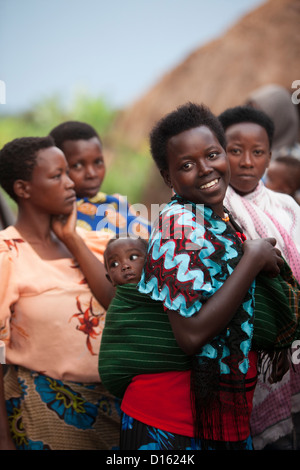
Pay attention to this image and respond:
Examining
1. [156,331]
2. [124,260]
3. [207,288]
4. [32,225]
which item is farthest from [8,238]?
[207,288]

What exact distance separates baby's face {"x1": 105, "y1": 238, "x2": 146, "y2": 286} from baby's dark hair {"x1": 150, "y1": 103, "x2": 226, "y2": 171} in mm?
441

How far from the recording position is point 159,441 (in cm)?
177

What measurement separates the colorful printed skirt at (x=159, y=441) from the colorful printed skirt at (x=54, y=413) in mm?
529

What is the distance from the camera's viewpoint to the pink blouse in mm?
2260

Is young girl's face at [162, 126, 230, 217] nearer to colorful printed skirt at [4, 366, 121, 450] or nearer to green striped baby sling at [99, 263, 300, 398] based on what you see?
green striped baby sling at [99, 263, 300, 398]

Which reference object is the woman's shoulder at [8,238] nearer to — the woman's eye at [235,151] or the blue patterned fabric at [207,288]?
the blue patterned fabric at [207,288]

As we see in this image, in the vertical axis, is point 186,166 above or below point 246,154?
below

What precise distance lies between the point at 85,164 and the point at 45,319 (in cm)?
113

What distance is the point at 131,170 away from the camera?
34.7 feet

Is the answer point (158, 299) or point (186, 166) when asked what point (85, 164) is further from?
point (158, 299)

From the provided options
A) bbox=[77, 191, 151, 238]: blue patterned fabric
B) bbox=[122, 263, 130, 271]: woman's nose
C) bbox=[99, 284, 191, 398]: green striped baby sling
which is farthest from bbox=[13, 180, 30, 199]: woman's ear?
bbox=[99, 284, 191, 398]: green striped baby sling

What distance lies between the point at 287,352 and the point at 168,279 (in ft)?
2.45

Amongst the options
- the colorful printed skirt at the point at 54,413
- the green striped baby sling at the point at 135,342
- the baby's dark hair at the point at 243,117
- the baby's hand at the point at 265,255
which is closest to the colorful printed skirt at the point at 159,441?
the green striped baby sling at the point at 135,342
